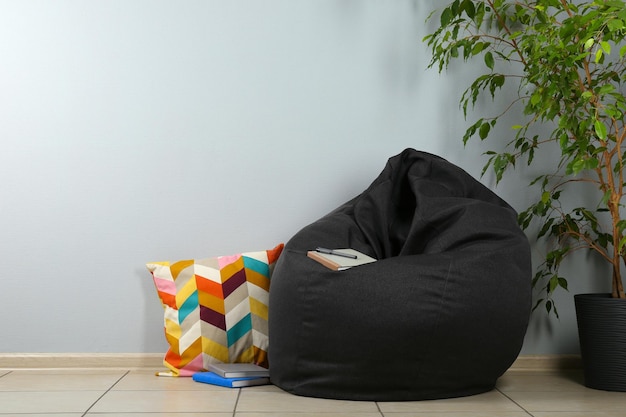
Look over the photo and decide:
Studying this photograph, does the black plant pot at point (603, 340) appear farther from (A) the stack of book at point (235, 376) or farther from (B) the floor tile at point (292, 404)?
(A) the stack of book at point (235, 376)

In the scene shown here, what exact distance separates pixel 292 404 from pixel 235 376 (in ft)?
1.20

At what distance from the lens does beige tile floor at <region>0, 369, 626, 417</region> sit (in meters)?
2.20

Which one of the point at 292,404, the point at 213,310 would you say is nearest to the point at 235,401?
the point at 292,404

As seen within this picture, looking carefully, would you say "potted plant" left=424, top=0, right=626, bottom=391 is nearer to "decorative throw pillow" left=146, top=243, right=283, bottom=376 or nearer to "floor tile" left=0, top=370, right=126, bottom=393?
"decorative throw pillow" left=146, top=243, right=283, bottom=376

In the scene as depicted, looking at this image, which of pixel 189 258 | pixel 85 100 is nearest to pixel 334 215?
pixel 189 258

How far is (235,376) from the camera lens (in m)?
2.61

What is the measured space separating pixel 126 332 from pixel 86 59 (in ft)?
3.72

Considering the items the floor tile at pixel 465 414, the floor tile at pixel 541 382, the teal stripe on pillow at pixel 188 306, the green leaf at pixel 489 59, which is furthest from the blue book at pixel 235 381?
the green leaf at pixel 489 59

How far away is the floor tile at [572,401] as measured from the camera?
2309 millimetres

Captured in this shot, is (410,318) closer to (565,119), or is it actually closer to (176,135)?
(565,119)

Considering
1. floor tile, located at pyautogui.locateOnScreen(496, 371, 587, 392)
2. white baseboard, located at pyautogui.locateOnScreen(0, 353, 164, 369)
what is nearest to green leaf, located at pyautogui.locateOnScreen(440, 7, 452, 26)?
floor tile, located at pyautogui.locateOnScreen(496, 371, 587, 392)

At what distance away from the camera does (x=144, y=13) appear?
3.05 metres

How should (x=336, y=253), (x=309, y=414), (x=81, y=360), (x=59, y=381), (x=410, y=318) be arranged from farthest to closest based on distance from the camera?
(x=81, y=360) < (x=59, y=381) < (x=336, y=253) < (x=410, y=318) < (x=309, y=414)

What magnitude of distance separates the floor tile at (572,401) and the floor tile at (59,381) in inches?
56.5
